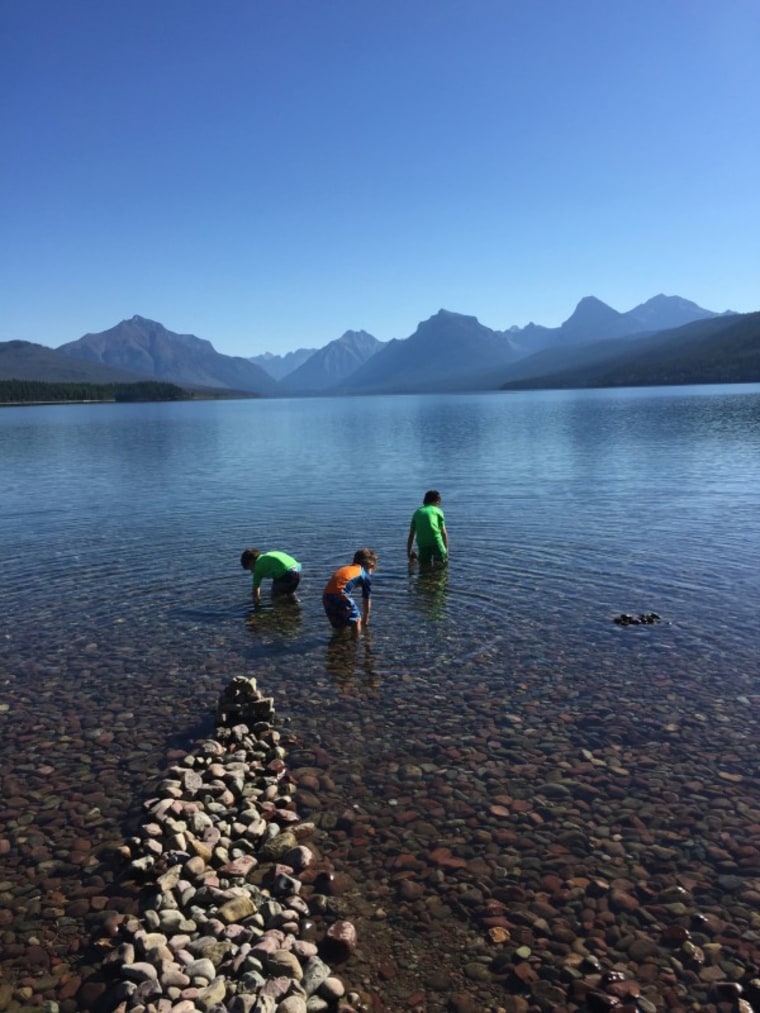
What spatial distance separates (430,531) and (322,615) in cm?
589

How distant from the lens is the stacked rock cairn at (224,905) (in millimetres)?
8000

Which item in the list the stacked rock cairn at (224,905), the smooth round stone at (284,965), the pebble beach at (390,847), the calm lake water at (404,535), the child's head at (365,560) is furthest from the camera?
the calm lake water at (404,535)

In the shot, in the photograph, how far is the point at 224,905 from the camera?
30.8 ft

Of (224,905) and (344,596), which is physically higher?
(344,596)

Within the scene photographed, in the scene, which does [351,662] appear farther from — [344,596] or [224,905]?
[224,905]

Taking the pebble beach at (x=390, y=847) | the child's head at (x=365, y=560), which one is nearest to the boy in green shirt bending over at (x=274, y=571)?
the child's head at (x=365, y=560)

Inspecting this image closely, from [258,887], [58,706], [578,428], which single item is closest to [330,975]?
[258,887]

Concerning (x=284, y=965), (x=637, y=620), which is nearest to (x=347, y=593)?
(x=637, y=620)

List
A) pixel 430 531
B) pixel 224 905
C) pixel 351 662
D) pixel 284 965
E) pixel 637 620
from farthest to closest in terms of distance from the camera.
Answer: pixel 430 531, pixel 637 620, pixel 351 662, pixel 224 905, pixel 284 965

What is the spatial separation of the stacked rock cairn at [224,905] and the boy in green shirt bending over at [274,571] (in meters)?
9.40

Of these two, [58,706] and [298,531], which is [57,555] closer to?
[298,531]

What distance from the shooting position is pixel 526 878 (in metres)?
10.1

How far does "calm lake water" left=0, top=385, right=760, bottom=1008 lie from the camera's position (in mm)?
14289

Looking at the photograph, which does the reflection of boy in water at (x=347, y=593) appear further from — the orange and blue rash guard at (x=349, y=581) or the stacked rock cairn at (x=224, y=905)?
the stacked rock cairn at (x=224, y=905)
